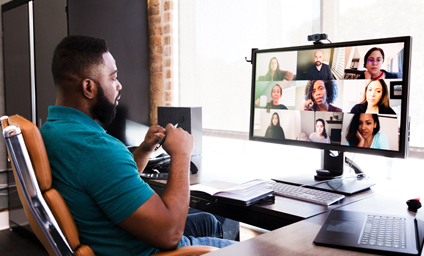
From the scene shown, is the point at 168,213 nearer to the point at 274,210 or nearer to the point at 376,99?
the point at 274,210

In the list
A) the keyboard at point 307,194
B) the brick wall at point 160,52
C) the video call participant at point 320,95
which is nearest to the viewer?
the keyboard at point 307,194

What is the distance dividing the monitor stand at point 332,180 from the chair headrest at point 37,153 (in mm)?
1059

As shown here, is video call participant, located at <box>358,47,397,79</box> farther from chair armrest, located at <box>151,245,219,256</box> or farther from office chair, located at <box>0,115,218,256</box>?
office chair, located at <box>0,115,218,256</box>

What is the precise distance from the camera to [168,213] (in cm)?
110

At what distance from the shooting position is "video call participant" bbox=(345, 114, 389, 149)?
4.93ft

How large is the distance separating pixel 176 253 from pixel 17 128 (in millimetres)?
571

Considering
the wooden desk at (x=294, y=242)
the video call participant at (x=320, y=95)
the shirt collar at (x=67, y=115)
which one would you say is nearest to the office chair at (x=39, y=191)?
the shirt collar at (x=67, y=115)

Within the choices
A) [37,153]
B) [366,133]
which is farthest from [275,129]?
[37,153]

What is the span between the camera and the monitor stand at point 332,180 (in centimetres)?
158

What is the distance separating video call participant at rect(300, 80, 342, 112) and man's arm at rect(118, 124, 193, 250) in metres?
0.68

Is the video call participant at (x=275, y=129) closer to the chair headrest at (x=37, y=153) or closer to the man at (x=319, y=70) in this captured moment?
the man at (x=319, y=70)

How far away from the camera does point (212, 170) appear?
2.12m

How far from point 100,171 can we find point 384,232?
31.6 inches

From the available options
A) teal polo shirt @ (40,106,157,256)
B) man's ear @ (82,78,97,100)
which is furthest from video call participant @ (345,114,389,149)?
man's ear @ (82,78,97,100)
